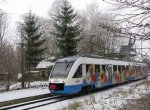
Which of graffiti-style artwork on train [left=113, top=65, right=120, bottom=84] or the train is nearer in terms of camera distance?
the train

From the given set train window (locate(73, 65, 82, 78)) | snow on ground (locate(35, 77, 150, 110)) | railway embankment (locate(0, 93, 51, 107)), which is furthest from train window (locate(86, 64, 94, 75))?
snow on ground (locate(35, 77, 150, 110))

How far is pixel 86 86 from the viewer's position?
21.4 m

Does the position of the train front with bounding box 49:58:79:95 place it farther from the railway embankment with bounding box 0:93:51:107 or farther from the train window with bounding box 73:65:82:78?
the railway embankment with bounding box 0:93:51:107

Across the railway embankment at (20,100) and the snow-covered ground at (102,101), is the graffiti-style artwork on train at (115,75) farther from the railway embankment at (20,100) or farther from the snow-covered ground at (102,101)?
the railway embankment at (20,100)

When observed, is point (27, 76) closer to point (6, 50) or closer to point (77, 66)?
point (6, 50)

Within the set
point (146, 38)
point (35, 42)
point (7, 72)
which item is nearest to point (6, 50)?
point (7, 72)

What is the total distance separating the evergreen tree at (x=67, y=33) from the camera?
34312 mm

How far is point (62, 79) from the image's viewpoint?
19.3 metres

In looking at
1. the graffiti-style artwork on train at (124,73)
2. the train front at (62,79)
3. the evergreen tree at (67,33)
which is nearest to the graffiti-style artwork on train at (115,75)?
the graffiti-style artwork on train at (124,73)

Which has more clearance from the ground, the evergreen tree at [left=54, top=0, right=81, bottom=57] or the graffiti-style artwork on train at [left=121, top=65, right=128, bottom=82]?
the evergreen tree at [left=54, top=0, right=81, bottom=57]

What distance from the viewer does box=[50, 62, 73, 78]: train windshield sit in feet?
64.6

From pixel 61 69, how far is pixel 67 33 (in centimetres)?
1468

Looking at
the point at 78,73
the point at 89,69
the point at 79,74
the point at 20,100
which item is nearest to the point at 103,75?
the point at 89,69

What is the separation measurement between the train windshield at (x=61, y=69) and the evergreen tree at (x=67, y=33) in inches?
532
